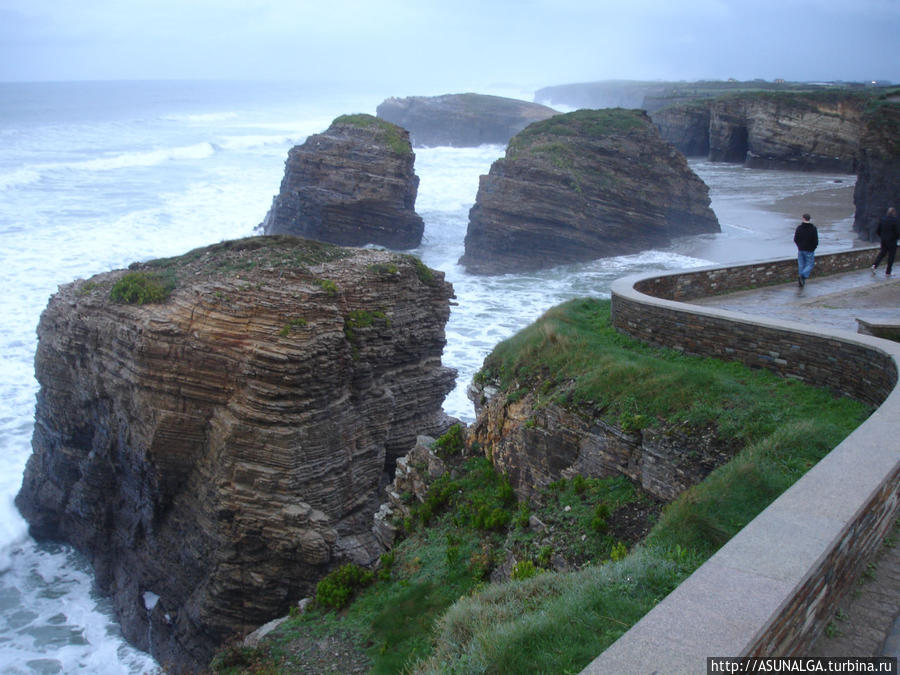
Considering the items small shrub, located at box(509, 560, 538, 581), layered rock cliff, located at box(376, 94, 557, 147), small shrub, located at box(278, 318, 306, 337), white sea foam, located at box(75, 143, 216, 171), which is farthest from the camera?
layered rock cliff, located at box(376, 94, 557, 147)

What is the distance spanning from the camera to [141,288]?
11.7 meters

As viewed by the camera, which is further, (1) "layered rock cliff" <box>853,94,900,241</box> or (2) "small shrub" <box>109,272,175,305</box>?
(1) "layered rock cliff" <box>853,94,900,241</box>

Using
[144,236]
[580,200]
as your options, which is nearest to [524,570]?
[580,200]

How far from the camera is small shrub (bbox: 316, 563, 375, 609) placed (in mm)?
9016

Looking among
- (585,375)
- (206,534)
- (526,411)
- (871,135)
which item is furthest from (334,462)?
(871,135)

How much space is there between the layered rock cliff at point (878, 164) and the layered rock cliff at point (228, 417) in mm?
23227

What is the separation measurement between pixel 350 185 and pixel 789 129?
35320 millimetres

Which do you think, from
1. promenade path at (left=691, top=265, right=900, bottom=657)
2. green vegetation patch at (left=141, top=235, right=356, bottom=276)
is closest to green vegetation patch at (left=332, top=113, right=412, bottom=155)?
green vegetation patch at (left=141, top=235, right=356, bottom=276)

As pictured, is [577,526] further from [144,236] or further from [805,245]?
[144,236]

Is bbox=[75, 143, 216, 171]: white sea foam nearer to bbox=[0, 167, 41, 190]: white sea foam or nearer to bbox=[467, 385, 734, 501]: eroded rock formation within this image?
bbox=[0, 167, 41, 190]: white sea foam

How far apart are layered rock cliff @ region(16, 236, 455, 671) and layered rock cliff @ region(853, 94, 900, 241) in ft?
76.2

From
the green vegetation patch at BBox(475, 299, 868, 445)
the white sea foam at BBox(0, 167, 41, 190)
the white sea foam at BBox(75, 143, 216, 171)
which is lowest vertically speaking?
the green vegetation patch at BBox(475, 299, 868, 445)

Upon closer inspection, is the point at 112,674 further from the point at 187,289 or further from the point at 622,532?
the point at 622,532

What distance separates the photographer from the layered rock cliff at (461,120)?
7969 centimetres
